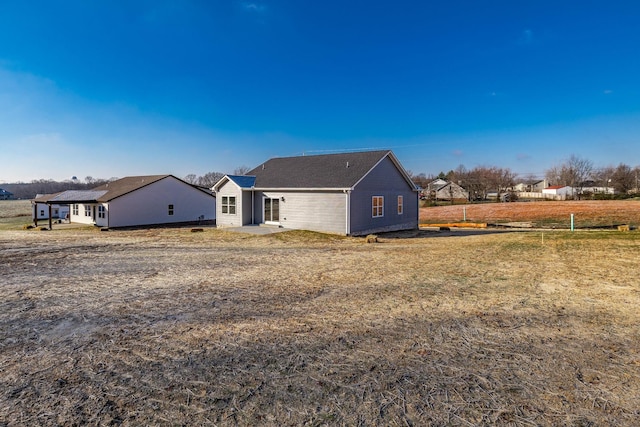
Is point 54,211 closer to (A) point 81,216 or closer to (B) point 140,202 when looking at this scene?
(A) point 81,216

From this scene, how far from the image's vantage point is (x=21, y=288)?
826 cm

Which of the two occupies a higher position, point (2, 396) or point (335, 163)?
point (335, 163)

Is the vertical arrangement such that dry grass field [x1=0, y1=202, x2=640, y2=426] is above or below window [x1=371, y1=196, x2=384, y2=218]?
below

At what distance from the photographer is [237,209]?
907 inches

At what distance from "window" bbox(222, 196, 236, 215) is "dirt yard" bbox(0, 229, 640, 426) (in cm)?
1300

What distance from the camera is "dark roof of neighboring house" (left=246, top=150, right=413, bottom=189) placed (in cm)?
1989

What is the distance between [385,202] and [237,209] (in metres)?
9.27

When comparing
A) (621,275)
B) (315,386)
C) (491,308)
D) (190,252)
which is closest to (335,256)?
(190,252)

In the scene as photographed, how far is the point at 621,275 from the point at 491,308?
494cm

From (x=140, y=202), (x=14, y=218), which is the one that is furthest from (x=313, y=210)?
(x=14, y=218)

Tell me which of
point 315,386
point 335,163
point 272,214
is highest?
point 335,163

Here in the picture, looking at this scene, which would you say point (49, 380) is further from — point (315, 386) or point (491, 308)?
point (491, 308)

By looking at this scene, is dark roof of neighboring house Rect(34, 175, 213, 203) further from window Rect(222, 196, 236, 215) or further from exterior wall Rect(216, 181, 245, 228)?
window Rect(222, 196, 236, 215)

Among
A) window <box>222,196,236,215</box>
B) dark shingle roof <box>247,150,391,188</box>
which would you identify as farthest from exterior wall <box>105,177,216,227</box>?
dark shingle roof <box>247,150,391,188</box>
